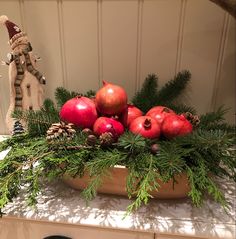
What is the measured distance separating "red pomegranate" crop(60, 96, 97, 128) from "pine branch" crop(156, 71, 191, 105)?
223 millimetres

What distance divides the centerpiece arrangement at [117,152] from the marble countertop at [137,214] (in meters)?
0.02

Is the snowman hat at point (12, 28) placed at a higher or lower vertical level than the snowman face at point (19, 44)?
higher

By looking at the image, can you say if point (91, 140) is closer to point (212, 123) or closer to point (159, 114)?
point (159, 114)

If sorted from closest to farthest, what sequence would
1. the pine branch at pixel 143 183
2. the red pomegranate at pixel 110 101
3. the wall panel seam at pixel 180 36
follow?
the pine branch at pixel 143 183, the red pomegranate at pixel 110 101, the wall panel seam at pixel 180 36

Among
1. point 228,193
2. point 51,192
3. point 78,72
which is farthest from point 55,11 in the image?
point 228,193

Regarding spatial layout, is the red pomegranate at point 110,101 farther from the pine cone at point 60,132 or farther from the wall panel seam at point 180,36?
the wall panel seam at point 180,36

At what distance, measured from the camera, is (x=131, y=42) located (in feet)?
2.33

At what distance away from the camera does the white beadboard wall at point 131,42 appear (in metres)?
0.67

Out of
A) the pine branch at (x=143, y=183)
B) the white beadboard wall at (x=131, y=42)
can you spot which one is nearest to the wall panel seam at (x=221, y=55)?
the white beadboard wall at (x=131, y=42)

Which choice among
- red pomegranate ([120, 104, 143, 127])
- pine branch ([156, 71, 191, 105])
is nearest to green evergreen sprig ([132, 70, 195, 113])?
pine branch ([156, 71, 191, 105])

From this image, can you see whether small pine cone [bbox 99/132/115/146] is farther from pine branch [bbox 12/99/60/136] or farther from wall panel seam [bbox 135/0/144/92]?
wall panel seam [bbox 135/0/144/92]

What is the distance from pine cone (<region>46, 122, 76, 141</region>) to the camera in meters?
0.50

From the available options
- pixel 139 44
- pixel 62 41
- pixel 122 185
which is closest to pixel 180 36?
pixel 139 44

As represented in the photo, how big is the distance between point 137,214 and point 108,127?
0.55ft
